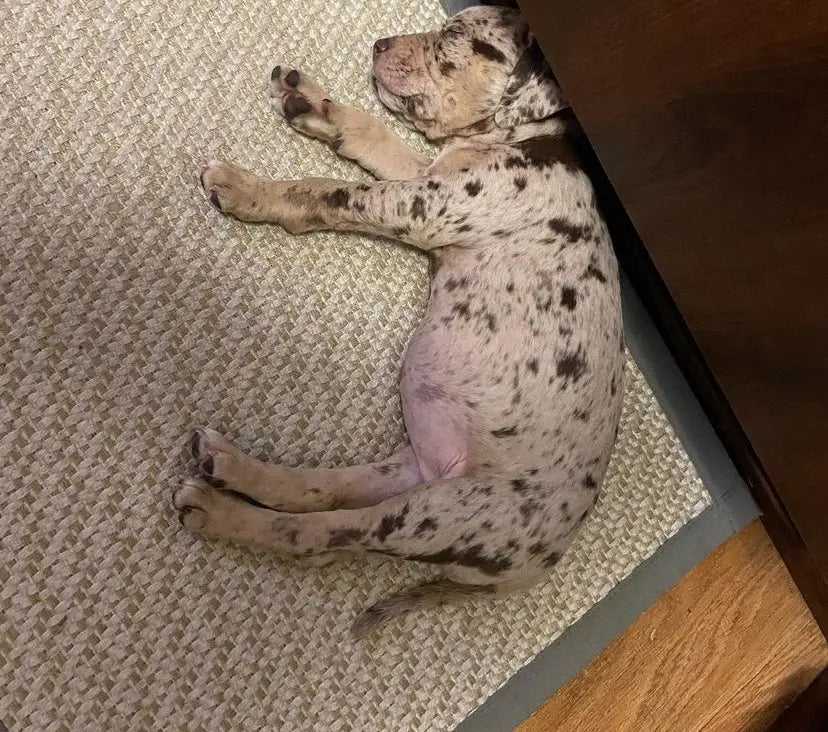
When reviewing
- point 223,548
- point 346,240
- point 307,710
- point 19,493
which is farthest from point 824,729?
point 19,493

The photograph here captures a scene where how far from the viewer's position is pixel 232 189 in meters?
1.57

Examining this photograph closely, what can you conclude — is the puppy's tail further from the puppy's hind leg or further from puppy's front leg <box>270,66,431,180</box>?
puppy's front leg <box>270,66,431,180</box>

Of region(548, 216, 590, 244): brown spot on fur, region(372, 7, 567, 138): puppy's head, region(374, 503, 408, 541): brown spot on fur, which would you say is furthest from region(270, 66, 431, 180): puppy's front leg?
region(374, 503, 408, 541): brown spot on fur

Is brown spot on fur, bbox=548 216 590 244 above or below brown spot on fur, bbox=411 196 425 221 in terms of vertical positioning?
below

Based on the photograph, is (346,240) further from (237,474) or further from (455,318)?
(237,474)

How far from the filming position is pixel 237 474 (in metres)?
1.46

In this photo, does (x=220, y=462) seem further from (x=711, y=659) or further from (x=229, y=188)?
(x=711, y=659)

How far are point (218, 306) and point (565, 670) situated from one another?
117cm

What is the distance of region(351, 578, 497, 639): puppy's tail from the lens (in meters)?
1.57

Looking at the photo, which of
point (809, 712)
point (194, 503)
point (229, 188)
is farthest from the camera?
point (809, 712)

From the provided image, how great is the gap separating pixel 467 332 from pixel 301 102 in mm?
632

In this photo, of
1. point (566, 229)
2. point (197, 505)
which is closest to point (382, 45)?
point (566, 229)

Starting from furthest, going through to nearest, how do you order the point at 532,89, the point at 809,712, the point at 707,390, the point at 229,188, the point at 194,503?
the point at 707,390 < the point at 809,712 < the point at 532,89 < the point at 229,188 < the point at 194,503

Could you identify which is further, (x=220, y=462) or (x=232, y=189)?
(x=232, y=189)
